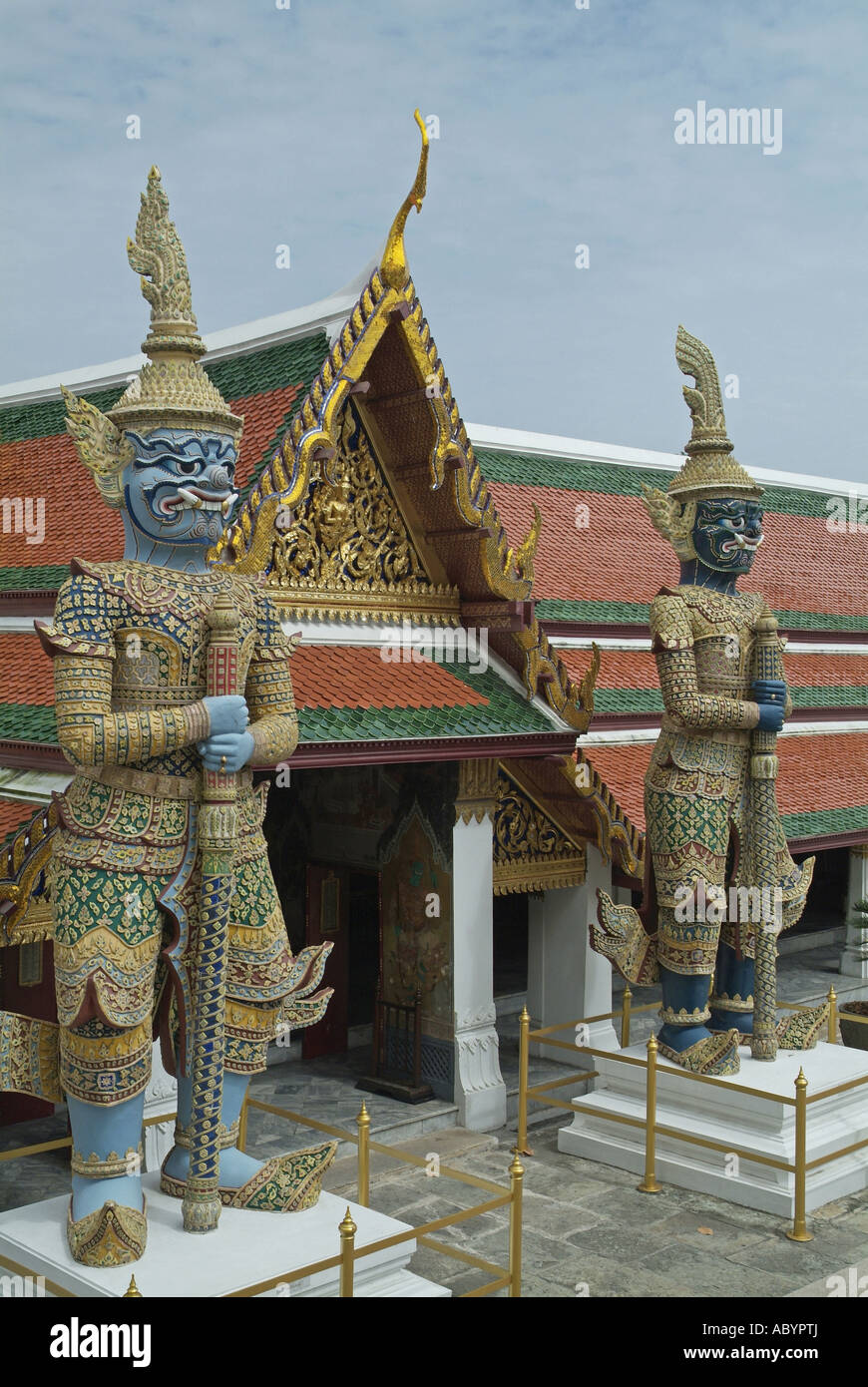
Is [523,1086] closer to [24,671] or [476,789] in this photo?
[476,789]

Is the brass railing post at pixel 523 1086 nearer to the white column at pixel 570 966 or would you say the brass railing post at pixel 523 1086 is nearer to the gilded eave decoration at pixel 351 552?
the white column at pixel 570 966

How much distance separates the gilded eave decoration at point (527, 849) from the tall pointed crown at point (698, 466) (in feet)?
8.56

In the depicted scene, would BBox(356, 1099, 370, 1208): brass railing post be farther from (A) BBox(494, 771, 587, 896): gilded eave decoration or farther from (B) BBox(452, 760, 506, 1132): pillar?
(A) BBox(494, 771, 587, 896): gilded eave decoration

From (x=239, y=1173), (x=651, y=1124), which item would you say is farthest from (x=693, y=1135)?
(x=239, y=1173)

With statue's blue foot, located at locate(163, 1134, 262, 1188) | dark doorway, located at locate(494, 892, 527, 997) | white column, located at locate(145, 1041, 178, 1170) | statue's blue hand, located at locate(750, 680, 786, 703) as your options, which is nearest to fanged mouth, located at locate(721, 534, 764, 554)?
statue's blue hand, located at locate(750, 680, 786, 703)

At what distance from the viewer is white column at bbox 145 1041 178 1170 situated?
8508mm

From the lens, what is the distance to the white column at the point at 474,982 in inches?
406

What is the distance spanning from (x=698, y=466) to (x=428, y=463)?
6.21 feet

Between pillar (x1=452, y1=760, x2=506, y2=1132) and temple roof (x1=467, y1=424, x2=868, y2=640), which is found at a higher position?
temple roof (x1=467, y1=424, x2=868, y2=640)

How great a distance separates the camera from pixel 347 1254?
19.6 feet

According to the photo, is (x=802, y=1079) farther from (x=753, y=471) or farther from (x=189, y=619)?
(x=753, y=471)

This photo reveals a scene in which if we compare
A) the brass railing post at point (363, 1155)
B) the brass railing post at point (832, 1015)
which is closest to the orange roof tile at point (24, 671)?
the brass railing post at point (363, 1155)

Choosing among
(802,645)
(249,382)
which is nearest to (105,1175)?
(249,382)

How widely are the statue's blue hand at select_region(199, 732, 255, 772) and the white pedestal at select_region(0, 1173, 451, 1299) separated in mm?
2180
